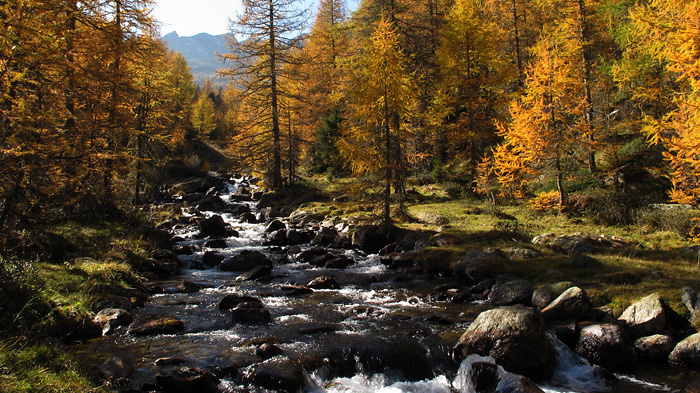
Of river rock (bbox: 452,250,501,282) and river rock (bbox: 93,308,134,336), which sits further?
river rock (bbox: 452,250,501,282)

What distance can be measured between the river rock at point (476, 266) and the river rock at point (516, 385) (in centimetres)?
487

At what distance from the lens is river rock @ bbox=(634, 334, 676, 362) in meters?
6.67

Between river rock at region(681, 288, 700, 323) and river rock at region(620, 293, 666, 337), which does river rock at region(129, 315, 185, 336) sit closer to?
river rock at region(620, 293, 666, 337)

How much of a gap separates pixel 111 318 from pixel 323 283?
207 inches

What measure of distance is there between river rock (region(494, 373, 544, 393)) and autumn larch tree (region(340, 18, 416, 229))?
10.2 m

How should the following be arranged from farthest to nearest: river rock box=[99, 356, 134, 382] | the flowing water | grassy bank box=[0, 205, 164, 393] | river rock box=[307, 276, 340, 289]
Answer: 1. river rock box=[307, 276, 340, 289]
2. the flowing water
3. river rock box=[99, 356, 134, 382]
4. grassy bank box=[0, 205, 164, 393]

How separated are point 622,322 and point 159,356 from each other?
8133 millimetres

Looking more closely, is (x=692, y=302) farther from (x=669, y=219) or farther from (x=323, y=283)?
(x=323, y=283)

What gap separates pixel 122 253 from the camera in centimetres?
1116

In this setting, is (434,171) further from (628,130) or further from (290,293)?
(290,293)

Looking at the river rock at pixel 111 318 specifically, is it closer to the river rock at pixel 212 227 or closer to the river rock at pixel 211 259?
the river rock at pixel 211 259

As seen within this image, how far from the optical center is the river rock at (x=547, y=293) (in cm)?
846

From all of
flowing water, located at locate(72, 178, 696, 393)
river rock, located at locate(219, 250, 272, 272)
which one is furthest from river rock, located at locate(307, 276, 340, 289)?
river rock, located at locate(219, 250, 272, 272)

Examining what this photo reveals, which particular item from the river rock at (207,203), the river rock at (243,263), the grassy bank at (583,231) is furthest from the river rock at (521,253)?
the river rock at (207,203)
